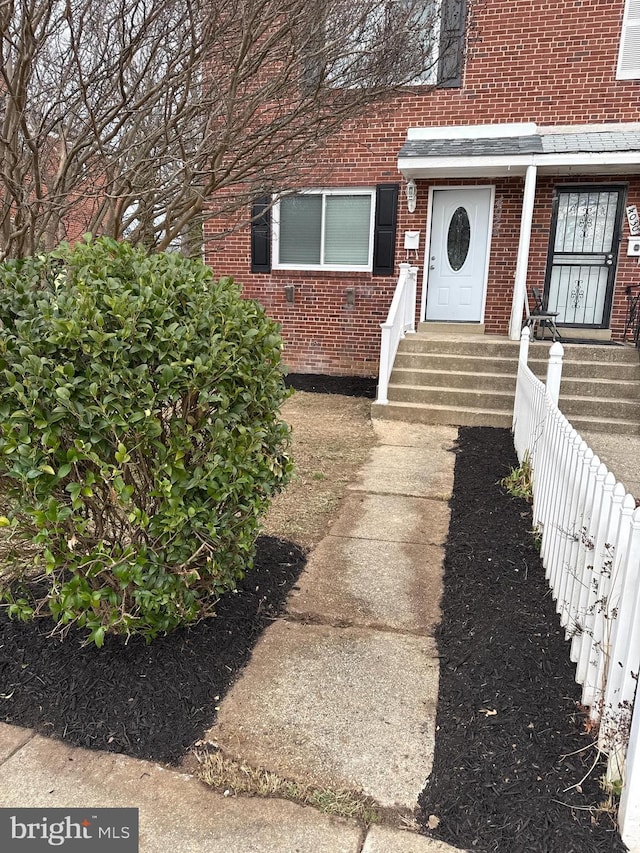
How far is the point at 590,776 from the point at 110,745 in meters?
1.75

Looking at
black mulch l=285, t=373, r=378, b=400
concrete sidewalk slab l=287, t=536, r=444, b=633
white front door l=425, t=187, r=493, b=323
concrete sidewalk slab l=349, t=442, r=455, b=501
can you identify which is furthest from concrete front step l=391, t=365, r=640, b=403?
concrete sidewalk slab l=287, t=536, r=444, b=633

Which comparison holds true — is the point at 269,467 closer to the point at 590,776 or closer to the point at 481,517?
the point at 590,776

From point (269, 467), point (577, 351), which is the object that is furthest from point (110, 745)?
point (577, 351)

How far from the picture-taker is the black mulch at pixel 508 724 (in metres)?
1.97

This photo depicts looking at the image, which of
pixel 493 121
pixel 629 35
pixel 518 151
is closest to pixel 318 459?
pixel 518 151

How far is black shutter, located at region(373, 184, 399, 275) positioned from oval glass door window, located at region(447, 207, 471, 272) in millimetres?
905

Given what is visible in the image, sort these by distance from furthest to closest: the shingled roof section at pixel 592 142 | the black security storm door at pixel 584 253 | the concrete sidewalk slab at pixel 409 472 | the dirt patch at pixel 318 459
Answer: the black security storm door at pixel 584 253 → the shingled roof section at pixel 592 142 → the concrete sidewalk slab at pixel 409 472 → the dirt patch at pixel 318 459

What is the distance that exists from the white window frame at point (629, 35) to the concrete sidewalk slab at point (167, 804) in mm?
10232

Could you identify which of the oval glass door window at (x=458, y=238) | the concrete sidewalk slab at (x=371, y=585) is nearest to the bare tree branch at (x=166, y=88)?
the concrete sidewalk slab at (x=371, y=585)

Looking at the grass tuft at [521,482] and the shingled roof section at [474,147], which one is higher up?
the shingled roof section at [474,147]

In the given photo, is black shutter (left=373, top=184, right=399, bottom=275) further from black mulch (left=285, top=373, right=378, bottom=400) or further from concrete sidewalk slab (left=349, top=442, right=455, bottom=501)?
concrete sidewalk slab (left=349, top=442, right=455, bottom=501)

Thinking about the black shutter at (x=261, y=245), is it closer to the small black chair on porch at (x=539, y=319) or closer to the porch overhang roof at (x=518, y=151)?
the porch overhang roof at (x=518, y=151)

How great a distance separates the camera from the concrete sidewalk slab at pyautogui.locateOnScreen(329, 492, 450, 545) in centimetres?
440

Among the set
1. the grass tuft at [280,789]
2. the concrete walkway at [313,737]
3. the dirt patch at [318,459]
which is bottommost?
the dirt patch at [318,459]
